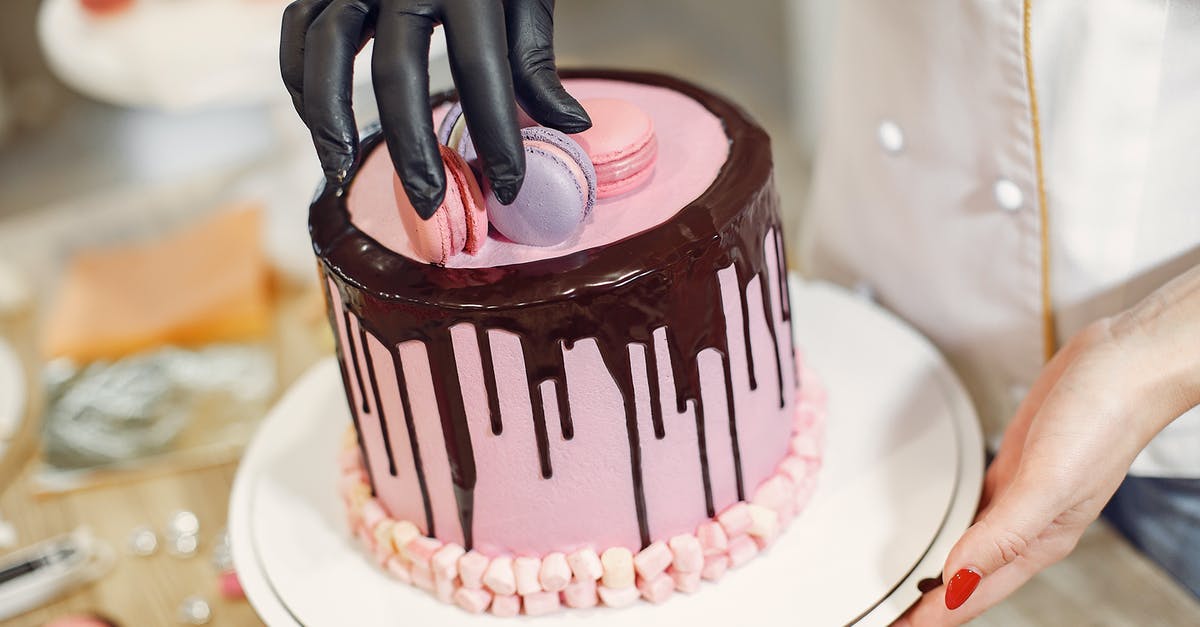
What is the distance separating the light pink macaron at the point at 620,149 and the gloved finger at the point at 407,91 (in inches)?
6.4

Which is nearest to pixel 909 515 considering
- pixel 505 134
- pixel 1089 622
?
pixel 1089 622

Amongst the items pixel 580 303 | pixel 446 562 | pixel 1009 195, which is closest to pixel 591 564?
pixel 446 562

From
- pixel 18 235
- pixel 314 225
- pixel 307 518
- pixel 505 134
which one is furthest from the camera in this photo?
pixel 18 235

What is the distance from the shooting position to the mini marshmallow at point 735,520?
0.87 metres

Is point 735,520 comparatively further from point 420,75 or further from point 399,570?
point 420,75

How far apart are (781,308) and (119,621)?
2.16ft

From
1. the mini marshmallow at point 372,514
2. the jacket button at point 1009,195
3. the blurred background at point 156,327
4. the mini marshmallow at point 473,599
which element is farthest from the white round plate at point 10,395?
the jacket button at point 1009,195

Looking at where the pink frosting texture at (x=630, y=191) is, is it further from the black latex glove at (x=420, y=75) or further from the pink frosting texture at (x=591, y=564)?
the pink frosting texture at (x=591, y=564)

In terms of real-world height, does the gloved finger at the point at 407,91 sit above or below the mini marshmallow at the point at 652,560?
above

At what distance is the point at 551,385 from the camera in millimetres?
782

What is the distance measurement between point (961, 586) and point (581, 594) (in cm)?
28

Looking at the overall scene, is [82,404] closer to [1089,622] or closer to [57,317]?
[57,317]

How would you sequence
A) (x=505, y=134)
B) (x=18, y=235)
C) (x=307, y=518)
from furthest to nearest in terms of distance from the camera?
(x=18, y=235)
(x=307, y=518)
(x=505, y=134)

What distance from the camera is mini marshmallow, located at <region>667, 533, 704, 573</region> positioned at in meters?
0.85
